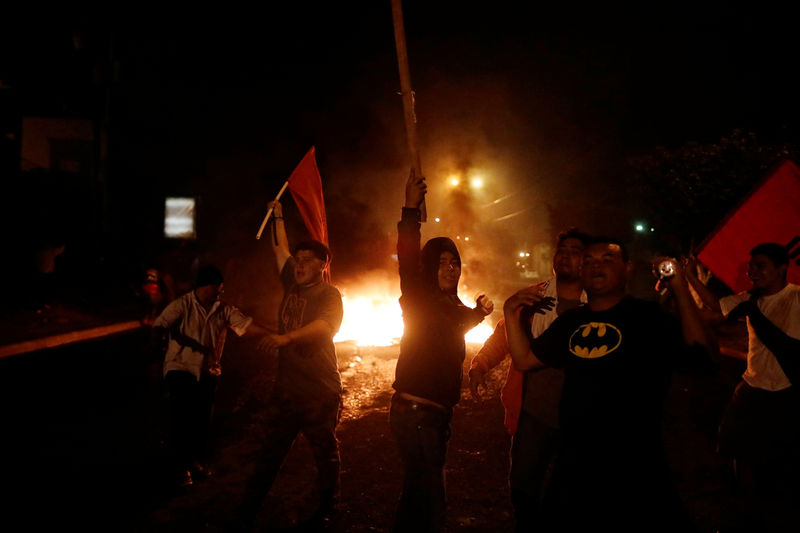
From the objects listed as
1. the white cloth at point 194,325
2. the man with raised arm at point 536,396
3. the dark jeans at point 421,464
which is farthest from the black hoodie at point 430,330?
the white cloth at point 194,325

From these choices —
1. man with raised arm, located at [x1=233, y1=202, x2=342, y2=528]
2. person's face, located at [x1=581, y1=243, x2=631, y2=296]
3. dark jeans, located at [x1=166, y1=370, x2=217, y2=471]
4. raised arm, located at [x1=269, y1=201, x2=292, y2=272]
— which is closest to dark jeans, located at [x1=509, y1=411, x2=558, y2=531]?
person's face, located at [x1=581, y1=243, x2=631, y2=296]

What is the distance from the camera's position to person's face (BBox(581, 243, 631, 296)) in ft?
8.32

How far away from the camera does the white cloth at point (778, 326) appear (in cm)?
384

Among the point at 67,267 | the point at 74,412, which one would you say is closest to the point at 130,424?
the point at 74,412

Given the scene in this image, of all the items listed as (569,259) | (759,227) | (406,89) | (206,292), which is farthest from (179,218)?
(569,259)

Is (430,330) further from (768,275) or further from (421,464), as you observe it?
(768,275)

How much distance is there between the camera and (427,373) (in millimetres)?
3230

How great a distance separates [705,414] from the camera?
6.79 metres

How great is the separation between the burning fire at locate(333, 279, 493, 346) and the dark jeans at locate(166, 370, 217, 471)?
541 centimetres

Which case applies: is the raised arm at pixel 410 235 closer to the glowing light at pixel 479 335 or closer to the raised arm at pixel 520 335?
the raised arm at pixel 520 335

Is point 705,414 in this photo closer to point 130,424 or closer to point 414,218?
point 414,218

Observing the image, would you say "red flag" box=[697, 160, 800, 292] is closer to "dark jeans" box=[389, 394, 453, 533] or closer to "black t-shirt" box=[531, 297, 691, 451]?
"black t-shirt" box=[531, 297, 691, 451]

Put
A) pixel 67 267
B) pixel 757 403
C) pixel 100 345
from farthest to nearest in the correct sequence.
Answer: pixel 67 267 → pixel 100 345 → pixel 757 403

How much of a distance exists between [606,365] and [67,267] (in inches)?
Answer: 724
